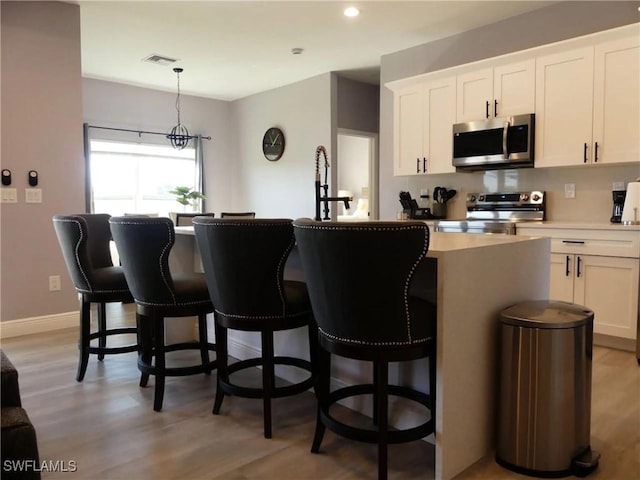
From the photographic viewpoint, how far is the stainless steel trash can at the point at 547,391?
1.77 m

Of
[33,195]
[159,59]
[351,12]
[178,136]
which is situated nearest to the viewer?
[33,195]

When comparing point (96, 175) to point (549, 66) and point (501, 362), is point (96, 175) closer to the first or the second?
point (549, 66)

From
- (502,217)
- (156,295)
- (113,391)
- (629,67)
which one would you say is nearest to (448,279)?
(156,295)

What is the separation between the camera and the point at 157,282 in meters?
2.39

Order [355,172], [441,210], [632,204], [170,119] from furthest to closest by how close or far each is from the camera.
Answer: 1. [355,172]
2. [170,119]
3. [441,210]
4. [632,204]

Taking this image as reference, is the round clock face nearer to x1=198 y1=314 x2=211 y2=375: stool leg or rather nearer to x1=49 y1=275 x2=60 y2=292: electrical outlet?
x1=49 y1=275 x2=60 y2=292: electrical outlet

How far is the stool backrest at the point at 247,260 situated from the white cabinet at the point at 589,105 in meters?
2.81

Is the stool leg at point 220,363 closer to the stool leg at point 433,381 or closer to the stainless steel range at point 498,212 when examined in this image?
the stool leg at point 433,381

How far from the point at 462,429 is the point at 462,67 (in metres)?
3.48

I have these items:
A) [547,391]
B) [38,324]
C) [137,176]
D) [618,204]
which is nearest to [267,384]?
[547,391]

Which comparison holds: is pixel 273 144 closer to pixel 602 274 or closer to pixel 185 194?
pixel 185 194

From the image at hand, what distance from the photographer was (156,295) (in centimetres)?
241

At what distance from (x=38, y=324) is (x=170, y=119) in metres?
4.08

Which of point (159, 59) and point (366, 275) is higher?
point (159, 59)
